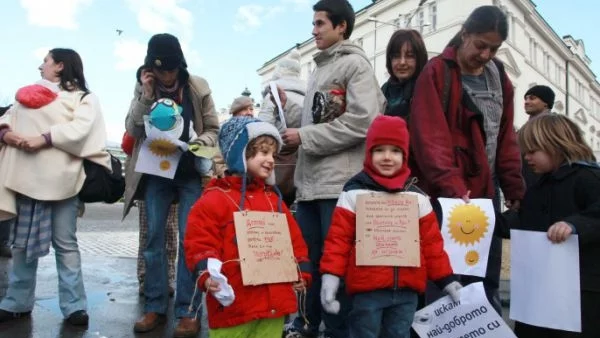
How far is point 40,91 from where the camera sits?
153 inches

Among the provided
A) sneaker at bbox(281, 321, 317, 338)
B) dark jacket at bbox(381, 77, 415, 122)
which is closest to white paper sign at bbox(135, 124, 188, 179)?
sneaker at bbox(281, 321, 317, 338)

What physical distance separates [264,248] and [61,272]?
1.99 meters

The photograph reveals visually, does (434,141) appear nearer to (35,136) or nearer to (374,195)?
(374,195)

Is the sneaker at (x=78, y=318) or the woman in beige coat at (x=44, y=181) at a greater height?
the woman in beige coat at (x=44, y=181)

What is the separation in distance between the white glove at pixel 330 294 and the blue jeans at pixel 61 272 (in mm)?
2097

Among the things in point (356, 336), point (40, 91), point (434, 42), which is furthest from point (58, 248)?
point (434, 42)

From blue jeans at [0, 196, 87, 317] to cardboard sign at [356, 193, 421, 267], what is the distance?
2.25 m

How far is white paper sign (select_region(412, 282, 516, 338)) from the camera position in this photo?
266cm

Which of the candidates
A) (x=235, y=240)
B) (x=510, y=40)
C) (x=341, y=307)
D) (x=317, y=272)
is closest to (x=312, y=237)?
(x=317, y=272)

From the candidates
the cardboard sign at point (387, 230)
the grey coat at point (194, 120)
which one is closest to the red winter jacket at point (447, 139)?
the cardboard sign at point (387, 230)

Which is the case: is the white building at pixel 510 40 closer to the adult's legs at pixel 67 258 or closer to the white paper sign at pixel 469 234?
the adult's legs at pixel 67 258

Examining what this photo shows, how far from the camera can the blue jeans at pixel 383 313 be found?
2.67 m

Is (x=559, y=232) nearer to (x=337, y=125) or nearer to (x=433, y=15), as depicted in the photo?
(x=337, y=125)

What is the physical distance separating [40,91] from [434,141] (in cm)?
284
